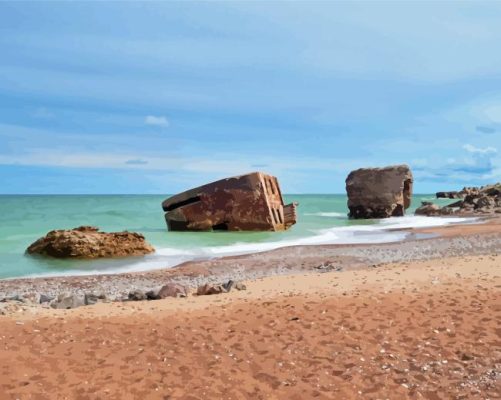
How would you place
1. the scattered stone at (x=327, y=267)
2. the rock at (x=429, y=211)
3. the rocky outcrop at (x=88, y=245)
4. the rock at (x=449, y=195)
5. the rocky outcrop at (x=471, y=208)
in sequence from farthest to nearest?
the rock at (x=449, y=195)
the rock at (x=429, y=211)
the rocky outcrop at (x=471, y=208)
the rocky outcrop at (x=88, y=245)
the scattered stone at (x=327, y=267)

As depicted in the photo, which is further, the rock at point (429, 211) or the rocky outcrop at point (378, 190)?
the rock at point (429, 211)

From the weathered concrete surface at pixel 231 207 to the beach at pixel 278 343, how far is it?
718 inches

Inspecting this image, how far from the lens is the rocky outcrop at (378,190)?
142 ft

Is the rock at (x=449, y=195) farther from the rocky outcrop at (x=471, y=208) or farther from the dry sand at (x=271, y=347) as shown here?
the dry sand at (x=271, y=347)

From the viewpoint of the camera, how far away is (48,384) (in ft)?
22.9

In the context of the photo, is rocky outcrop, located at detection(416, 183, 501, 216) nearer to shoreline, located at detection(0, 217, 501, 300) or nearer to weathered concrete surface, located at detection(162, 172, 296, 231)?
weathered concrete surface, located at detection(162, 172, 296, 231)

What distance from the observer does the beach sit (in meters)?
6.89

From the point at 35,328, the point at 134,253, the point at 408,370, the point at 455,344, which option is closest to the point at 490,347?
the point at 455,344

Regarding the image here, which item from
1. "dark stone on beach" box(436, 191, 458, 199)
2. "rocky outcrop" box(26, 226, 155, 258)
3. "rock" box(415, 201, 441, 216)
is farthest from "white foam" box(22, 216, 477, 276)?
"dark stone on beach" box(436, 191, 458, 199)

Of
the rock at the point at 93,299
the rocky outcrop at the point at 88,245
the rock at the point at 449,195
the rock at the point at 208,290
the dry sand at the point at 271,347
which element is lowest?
the dry sand at the point at 271,347

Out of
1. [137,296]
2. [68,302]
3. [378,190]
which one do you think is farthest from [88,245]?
[378,190]

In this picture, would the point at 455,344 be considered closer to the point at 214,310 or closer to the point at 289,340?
the point at 289,340

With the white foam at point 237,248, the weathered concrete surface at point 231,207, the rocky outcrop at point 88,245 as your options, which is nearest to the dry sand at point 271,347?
the white foam at point 237,248

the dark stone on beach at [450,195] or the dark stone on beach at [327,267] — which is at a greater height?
the dark stone on beach at [450,195]
